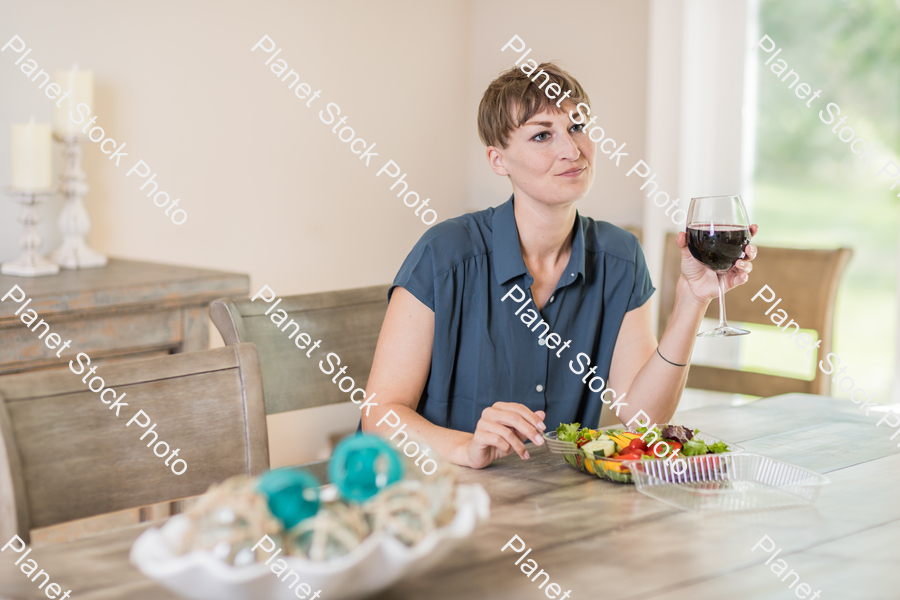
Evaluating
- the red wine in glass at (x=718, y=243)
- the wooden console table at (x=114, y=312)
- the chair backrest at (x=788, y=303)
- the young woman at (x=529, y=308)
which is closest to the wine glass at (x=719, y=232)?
the red wine in glass at (x=718, y=243)

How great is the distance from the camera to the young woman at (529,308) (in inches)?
57.7

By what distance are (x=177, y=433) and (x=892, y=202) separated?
7.56 ft

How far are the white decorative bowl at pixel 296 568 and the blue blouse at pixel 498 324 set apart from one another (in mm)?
830

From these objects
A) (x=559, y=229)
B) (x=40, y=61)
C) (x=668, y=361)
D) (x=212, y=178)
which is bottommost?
(x=668, y=361)

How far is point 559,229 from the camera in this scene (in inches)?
62.1

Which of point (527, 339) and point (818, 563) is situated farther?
point (527, 339)

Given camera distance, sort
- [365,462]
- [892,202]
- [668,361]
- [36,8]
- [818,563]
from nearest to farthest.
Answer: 1. [365,462]
2. [818,563]
3. [668,361]
4. [36,8]
5. [892,202]

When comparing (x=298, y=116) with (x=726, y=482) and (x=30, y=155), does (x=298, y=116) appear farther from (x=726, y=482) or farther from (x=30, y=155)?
(x=726, y=482)

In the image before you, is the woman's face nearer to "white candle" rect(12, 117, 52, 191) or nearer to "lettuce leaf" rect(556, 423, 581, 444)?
"lettuce leaf" rect(556, 423, 581, 444)

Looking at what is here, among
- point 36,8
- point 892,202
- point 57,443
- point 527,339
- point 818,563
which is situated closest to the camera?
point 818,563

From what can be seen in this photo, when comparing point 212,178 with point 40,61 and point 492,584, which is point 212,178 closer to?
point 40,61

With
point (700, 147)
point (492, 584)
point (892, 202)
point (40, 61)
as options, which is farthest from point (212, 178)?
point (492, 584)

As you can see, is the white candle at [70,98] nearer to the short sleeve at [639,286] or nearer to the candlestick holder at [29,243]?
the candlestick holder at [29,243]

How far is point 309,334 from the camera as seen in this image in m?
1.54
